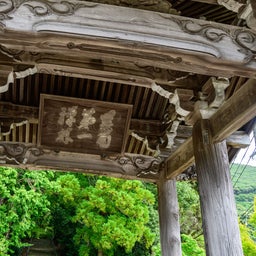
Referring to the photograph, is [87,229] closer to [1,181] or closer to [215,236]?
[1,181]

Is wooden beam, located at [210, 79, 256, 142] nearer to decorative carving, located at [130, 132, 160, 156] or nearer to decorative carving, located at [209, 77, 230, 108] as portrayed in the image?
decorative carving, located at [209, 77, 230, 108]

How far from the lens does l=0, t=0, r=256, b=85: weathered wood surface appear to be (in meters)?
2.77

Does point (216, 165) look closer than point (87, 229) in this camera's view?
Yes

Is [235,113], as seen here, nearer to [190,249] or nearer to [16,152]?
[16,152]

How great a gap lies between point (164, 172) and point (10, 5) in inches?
157

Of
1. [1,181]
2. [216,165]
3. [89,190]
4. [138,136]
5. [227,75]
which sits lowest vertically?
[216,165]

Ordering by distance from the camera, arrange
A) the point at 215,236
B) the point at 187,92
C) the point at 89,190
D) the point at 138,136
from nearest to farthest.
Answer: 1. the point at 215,236
2. the point at 187,92
3. the point at 138,136
4. the point at 89,190

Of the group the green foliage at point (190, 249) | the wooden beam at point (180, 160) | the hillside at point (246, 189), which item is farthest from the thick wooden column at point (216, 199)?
the hillside at point (246, 189)

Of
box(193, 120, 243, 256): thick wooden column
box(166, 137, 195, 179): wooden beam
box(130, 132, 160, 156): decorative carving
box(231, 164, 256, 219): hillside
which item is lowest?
box(193, 120, 243, 256): thick wooden column

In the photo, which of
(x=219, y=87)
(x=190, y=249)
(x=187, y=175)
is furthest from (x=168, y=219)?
(x=190, y=249)

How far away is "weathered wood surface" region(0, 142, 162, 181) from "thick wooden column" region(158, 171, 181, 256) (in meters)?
0.30

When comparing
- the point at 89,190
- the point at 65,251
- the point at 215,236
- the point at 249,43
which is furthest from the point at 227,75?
the point at 65,251

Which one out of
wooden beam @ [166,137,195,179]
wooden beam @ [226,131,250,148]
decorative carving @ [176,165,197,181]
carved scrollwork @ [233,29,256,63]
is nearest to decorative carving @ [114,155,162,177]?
wooden beam @ [166,137,195,179]

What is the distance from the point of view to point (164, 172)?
234 inches
